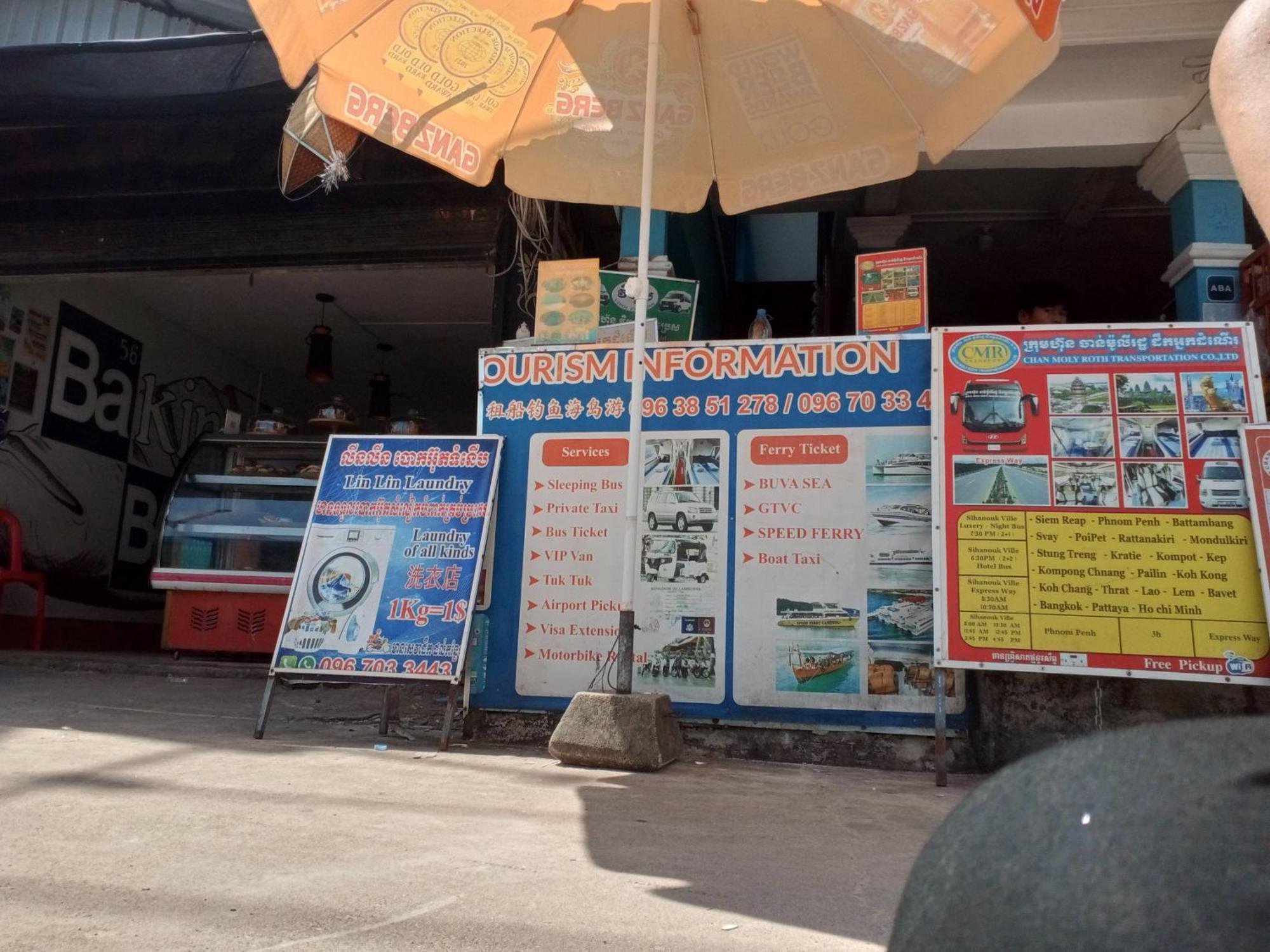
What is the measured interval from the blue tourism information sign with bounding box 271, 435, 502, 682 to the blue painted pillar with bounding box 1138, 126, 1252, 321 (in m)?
4.13

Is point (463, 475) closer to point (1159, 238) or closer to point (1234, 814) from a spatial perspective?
point (1234, 814)

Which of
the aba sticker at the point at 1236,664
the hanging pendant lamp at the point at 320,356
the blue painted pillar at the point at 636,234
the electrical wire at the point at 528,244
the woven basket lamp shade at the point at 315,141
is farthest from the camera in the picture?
the hanging pendant lamp at the point at 320,356

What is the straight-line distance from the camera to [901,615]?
3900mm

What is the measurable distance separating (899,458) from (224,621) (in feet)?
18.1

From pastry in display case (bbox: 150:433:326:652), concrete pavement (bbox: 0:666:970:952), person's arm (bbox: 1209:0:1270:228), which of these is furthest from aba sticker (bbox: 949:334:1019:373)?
pastry in display case (bbox: 150:433:326:652)

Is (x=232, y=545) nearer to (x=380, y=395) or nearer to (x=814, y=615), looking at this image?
(x=380, y=395)

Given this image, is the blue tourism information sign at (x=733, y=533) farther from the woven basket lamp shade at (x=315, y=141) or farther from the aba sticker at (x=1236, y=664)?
the woven basket lamp shade at (x=315, y=141)

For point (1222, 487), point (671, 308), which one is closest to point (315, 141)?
point (671, 308)

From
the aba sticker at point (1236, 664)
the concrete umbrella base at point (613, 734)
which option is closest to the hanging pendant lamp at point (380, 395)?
the concrete umbrella base at point (613, 734)

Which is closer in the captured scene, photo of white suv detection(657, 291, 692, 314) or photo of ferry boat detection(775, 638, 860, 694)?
photo of ferry boat detection(775, 638, 860, 694)

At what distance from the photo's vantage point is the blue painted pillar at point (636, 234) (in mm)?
5672

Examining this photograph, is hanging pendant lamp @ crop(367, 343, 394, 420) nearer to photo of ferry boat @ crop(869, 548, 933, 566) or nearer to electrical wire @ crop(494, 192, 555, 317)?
electrical wire @ crop(494, 192, 555, 317)

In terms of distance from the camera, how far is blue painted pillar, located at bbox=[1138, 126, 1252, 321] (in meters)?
5.31

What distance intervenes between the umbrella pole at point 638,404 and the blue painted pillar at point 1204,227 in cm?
355
